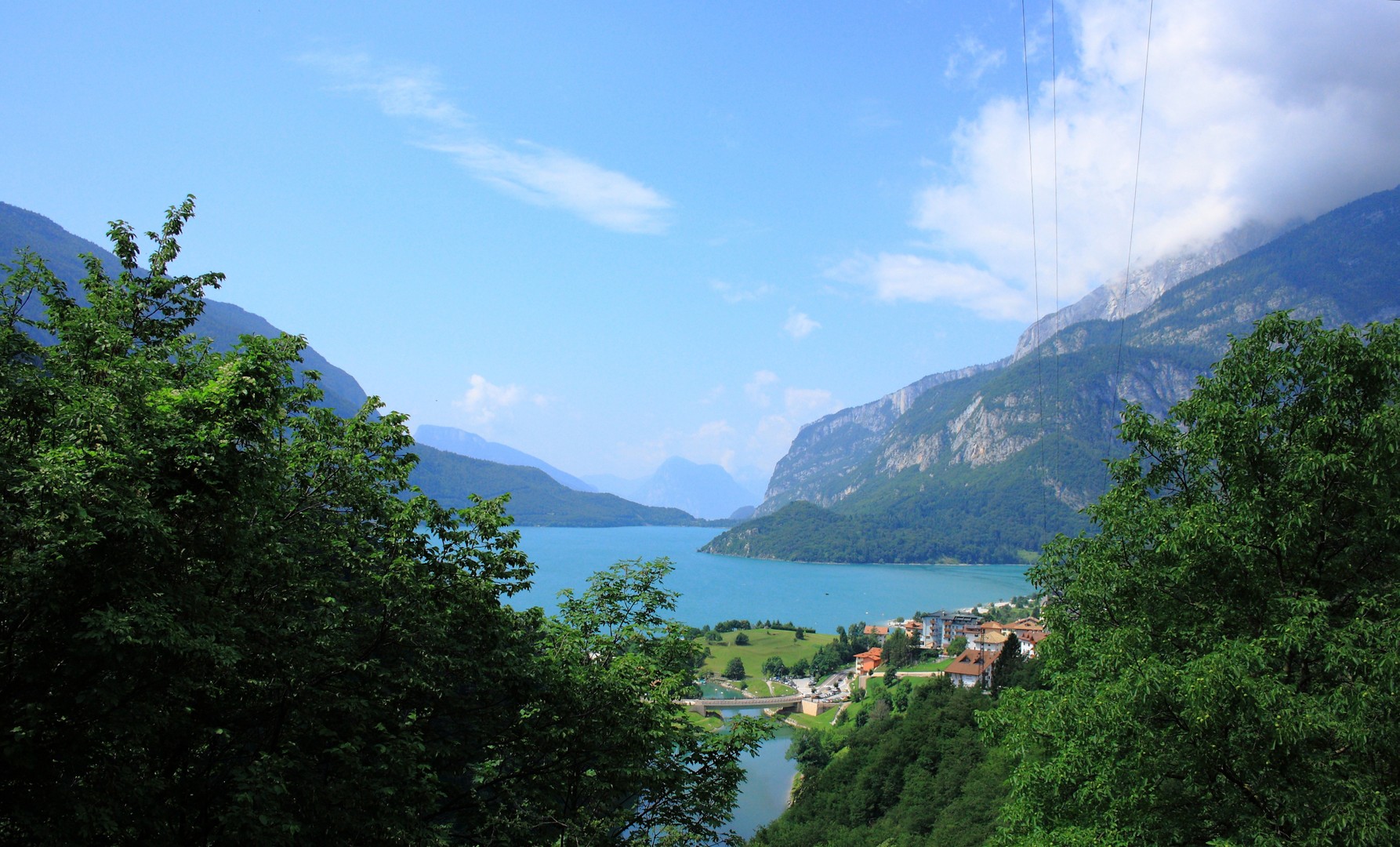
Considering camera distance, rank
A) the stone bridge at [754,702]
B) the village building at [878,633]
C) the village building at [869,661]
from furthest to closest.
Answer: the village building at [878,633] < the village building at [869,661] < the stone bridge at [754,702]

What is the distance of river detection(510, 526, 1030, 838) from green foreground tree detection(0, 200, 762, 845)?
100ft

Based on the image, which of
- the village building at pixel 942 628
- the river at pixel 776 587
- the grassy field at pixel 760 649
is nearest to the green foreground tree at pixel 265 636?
the river at pixel 776 587

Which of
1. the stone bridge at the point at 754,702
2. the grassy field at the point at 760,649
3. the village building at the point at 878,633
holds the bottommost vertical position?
the stone bridge at the point at 754,702

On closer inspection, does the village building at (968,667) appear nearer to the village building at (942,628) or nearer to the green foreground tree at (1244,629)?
the village building at (942,628)

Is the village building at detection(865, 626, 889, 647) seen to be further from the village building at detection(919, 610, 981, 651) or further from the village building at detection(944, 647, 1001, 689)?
the village building at detection(944, 647, 1001, 689)

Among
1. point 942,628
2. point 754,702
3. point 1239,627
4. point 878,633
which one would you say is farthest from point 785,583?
point 1239,627

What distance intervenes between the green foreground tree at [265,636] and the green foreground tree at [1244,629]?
3.05m

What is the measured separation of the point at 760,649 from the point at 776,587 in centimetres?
5346

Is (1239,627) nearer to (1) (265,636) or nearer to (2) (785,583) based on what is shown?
(1) (265,636)

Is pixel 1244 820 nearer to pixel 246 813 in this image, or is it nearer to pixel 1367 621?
pixel 1367 621

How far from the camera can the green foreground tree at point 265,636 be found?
155 inches

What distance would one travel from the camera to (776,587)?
12369cm

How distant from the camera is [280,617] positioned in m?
5.42

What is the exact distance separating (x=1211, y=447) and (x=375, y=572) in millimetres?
6929
